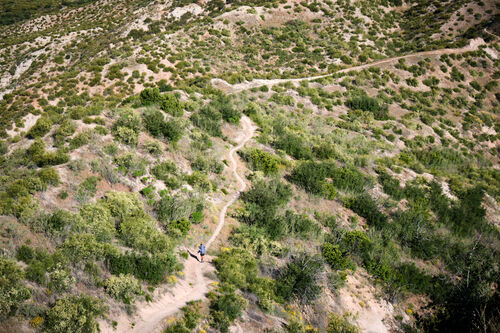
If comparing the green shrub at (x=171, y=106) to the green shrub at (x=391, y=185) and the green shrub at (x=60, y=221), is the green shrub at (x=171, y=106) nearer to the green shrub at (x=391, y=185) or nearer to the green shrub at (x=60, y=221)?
the green shrub at (x=60, y=221)

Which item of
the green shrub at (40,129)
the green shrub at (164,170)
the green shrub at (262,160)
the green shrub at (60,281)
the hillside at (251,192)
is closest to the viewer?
the green shrub at (60,281)

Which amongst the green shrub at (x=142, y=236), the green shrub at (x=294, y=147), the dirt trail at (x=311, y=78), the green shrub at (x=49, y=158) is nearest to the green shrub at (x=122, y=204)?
the green shrub at (x=142, y=236)

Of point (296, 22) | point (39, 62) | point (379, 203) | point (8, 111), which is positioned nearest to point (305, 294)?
point (379, 203)

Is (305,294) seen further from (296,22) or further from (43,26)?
(43,26)

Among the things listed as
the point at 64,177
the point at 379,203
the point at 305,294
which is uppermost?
the point at 64,177

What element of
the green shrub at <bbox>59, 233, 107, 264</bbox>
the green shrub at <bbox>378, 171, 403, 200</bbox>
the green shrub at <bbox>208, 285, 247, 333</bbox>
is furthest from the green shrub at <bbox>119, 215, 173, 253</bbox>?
the green shrub at <bbox>378, 171, 403, 200</bbox>

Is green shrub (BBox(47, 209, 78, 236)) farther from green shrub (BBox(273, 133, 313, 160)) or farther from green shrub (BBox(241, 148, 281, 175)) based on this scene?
green shrub (BBox(273, 133, 313, 160))
